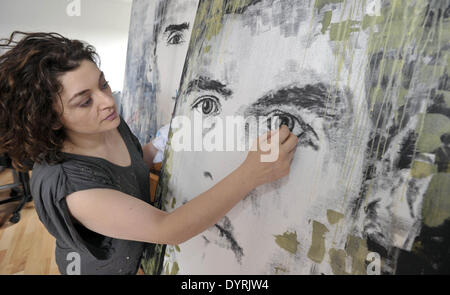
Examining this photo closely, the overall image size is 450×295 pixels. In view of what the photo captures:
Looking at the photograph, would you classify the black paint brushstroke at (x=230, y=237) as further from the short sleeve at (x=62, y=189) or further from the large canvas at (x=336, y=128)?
the short sleeve at (x=62, y=189)

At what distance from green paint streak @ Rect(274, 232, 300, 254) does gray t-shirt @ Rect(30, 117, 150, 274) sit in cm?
46

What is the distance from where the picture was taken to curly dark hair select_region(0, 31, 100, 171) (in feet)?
2.13

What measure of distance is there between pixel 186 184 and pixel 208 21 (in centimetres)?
57

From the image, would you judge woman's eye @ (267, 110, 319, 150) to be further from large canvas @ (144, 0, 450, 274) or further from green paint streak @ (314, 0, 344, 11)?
green paint streak @ (314, 0, 344, 11)

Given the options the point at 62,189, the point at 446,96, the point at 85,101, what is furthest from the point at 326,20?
the point at 62,189

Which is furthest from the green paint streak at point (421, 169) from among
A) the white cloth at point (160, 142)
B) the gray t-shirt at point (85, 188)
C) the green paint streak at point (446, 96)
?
the white cloth at point (160, 142)

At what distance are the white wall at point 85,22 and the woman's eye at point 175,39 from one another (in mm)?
2042

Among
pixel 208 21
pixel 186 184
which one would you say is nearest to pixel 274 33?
pixel 208 21

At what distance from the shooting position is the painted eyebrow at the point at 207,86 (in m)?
0.83

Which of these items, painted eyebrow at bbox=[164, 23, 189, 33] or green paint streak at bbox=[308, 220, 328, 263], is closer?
green paint streak at bbox=[308, 220, 328, 263]

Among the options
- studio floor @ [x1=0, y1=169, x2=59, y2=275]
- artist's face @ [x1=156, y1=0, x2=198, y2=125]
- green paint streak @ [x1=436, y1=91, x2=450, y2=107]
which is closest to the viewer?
green paint streak @ [x1=436, y1=91, x2=450, y2=107]

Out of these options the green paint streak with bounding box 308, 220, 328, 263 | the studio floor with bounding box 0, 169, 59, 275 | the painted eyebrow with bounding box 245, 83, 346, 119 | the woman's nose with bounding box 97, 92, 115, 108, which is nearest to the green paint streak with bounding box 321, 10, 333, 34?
the painted eyebrow with bounding box 245, 83, 346, 119

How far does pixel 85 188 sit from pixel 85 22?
278cm
